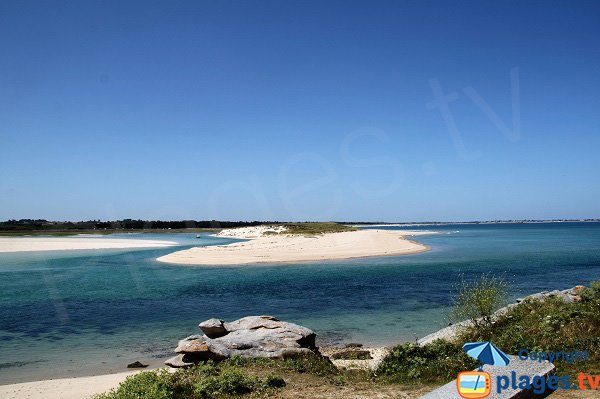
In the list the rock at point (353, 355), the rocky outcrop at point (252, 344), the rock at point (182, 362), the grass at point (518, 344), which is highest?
the grass at point (518, 344)

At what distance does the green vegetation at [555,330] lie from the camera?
36.6 feet

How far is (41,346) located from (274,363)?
1329cm

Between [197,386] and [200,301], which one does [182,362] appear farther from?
[200,301]

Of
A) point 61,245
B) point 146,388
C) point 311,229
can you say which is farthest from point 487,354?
point 311,229

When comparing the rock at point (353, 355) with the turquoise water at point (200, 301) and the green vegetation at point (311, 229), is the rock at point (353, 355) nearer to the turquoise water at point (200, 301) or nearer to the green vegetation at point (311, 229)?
the turquoise water at point (200, 301)

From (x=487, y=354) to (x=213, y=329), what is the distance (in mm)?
10192

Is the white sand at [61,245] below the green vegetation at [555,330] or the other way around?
below

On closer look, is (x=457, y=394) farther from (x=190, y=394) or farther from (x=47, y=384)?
(x=47, y=384)

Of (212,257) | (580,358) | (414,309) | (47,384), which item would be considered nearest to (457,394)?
(580,358)

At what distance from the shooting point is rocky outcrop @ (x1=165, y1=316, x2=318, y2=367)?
1402 cm

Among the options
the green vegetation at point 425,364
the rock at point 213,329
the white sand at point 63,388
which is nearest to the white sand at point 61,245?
the white sand at point 63,388

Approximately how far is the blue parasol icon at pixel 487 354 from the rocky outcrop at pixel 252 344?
569 centimetres

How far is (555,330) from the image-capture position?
495 inches

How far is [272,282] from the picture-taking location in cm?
3897
